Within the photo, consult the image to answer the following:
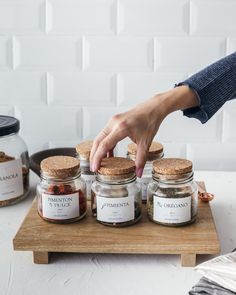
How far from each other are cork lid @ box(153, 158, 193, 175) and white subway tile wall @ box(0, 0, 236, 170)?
40 centimetres

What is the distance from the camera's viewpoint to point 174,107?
0.99 meters

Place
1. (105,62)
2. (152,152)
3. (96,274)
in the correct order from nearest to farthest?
(96,274) → (152,152) → (105,62)

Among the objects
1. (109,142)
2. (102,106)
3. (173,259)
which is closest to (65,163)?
(109,142)

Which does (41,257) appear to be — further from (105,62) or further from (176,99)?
(105,62)

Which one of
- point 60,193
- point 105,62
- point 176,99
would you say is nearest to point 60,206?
point 60,193

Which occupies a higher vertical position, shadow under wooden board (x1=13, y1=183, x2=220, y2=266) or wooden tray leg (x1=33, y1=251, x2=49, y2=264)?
shadow under wooden board (x1=13, y1=183, x2=220, y2=266)

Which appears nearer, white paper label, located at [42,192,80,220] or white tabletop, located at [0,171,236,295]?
white tabletop, located at [0,171,236,295]

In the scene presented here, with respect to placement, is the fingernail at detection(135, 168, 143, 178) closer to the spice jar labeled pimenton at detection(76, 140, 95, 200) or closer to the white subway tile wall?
the spice jar labeled pimenton at detection(76, 140, 95, 200)

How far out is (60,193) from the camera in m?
1.02

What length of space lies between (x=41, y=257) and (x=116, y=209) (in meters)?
0.14

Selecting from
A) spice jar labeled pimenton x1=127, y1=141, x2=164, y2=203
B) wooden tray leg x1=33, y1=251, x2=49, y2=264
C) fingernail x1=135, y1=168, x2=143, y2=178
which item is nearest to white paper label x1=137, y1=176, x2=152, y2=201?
spice jar labeled pimenton x1=127, y1=141, x2=164, y2=203

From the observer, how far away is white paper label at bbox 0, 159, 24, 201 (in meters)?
1.18

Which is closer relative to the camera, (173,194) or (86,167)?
(173,194)

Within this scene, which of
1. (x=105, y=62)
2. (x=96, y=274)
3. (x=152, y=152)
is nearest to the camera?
(x=96, y=274)
